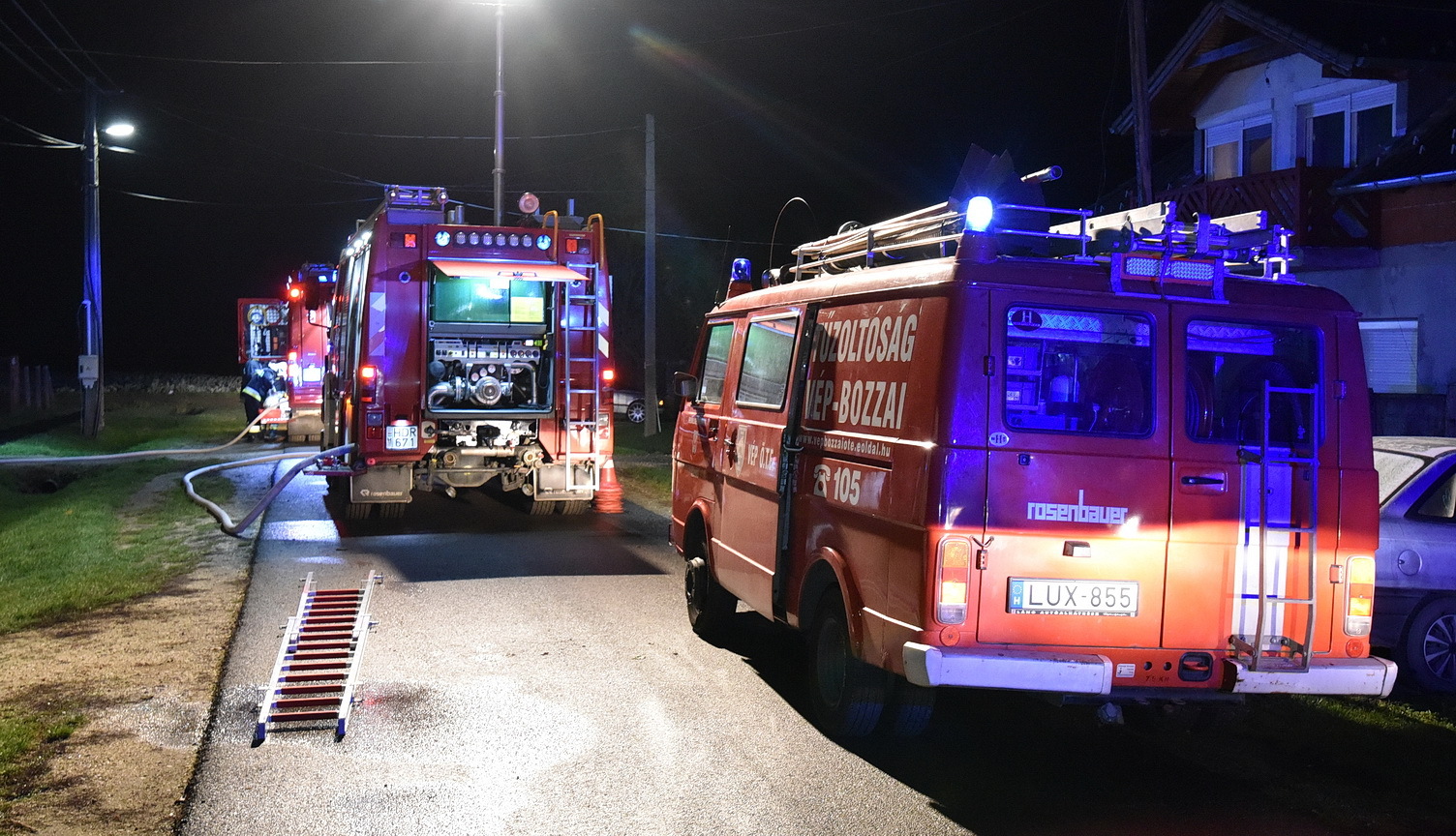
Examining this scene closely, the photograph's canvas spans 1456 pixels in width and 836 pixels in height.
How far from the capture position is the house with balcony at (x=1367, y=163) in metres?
16.6

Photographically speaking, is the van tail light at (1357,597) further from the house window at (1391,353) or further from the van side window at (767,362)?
the house window at (1391,353)

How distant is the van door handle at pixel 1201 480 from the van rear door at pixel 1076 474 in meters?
0.10

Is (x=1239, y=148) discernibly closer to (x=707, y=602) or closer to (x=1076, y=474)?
(x=707, y=602)

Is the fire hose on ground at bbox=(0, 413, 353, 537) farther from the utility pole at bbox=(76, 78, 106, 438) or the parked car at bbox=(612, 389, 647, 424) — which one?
the parked car at bbox=(612, 389, 647, 424)

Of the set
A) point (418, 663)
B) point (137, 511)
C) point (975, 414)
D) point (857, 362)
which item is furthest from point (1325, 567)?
point (137, 511)

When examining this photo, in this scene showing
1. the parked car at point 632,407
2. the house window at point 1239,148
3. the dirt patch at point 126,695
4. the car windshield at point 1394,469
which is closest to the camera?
the dirt patch at point 126,695

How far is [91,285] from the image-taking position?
27891mm

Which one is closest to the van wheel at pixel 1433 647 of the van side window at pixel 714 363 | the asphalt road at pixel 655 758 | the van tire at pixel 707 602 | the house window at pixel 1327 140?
the asphalt road at pixel 655 758

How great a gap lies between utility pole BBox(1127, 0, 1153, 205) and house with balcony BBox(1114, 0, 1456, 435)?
2.41 metres

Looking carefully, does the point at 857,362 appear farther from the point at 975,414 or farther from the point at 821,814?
the point at 821,814

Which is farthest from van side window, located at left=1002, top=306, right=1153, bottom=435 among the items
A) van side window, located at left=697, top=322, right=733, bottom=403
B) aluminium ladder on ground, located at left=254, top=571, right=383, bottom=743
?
aluminium ladder on ground, located at left=254, top=571, right=383, bottom=743

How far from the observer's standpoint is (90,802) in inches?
207

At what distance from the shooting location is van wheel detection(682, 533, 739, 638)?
8422mm

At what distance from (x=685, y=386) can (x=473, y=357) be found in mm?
4749
